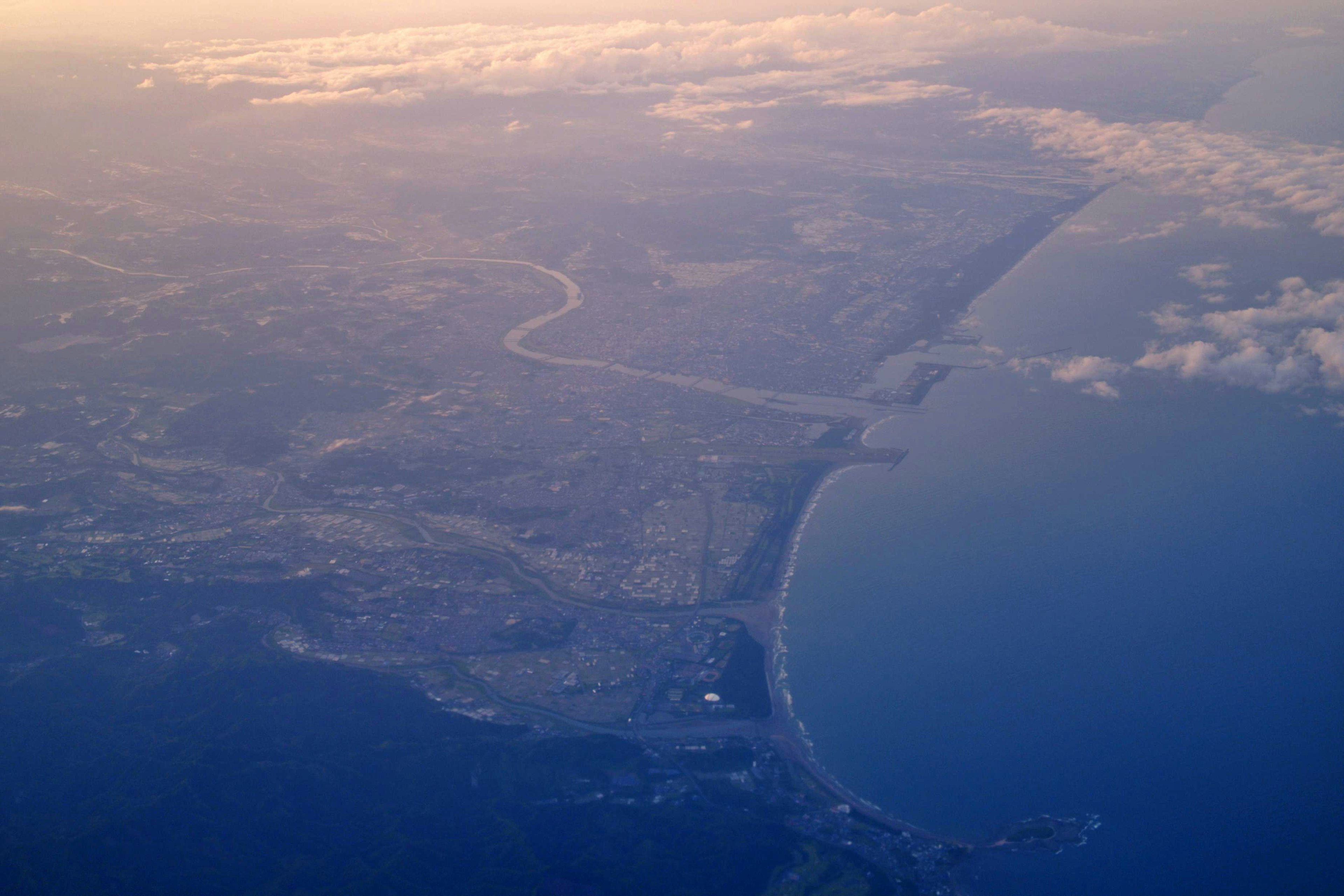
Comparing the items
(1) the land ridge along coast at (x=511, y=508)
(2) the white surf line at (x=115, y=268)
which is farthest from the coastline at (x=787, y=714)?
(2) the white surf line at (x=115, y=268)

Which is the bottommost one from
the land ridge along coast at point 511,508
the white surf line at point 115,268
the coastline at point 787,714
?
the coastline at point 787,714

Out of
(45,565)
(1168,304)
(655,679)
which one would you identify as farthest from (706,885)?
(1168,304)

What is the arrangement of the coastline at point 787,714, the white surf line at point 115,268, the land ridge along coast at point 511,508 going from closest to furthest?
the coastline at point 787,714 → the land ridge along coast at point 511,508 → the white surf line at point 115,268

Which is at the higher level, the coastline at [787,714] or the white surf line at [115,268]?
the white surf line at [115,268]

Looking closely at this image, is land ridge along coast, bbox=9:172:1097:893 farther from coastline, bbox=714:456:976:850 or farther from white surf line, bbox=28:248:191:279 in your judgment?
white surf line, bbox=28:248:191:279

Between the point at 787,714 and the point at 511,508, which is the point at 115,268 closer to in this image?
the point at 511,508

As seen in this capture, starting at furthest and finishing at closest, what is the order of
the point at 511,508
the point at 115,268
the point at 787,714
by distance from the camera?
the point at 115,268, the point at 511,508, the point at 787,714

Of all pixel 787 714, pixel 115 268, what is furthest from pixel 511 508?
pixel 115 268

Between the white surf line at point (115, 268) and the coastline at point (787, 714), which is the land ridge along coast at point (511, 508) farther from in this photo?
the white surf line at point (115, 268)

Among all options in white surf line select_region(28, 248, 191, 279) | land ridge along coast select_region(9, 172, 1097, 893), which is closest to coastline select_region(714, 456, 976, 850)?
land ridge along coast select_region(9, 172, 1097, 893)
